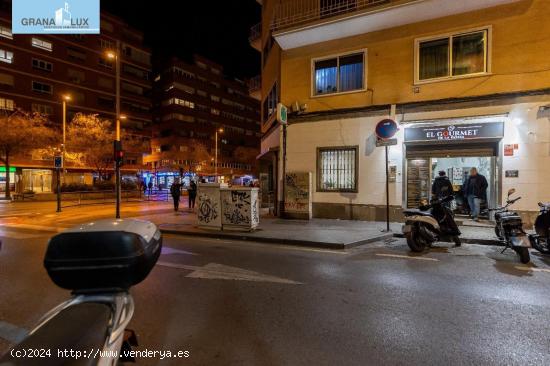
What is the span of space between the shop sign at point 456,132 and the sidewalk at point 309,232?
3363mm

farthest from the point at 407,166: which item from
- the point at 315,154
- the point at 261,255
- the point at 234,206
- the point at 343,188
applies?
the point at 261,255

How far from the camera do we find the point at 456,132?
1084 cm

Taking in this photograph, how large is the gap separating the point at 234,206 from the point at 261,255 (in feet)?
10.3

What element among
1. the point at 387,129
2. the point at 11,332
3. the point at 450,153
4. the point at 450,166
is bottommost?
the point at 11,332

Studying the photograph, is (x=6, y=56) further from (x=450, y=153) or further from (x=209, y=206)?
(x=450, y=153)

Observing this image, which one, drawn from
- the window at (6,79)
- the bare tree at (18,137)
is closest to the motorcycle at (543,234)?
the bare tree at (18,137)

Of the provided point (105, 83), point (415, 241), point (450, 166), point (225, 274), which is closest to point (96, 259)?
point (225, 274)

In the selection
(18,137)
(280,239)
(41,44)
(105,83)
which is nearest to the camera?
(280,239)

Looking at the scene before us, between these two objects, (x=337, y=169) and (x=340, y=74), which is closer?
(x=337, y=169)

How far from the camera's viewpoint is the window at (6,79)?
37.0m

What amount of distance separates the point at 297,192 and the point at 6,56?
1739 inches

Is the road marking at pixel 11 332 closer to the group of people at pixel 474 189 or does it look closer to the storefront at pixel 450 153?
the group of people at pixel 474 189

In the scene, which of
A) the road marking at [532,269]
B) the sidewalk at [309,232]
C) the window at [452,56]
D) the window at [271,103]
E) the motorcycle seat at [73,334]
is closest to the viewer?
the motorcycle seat at [73,334]

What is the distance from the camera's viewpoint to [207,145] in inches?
2640
